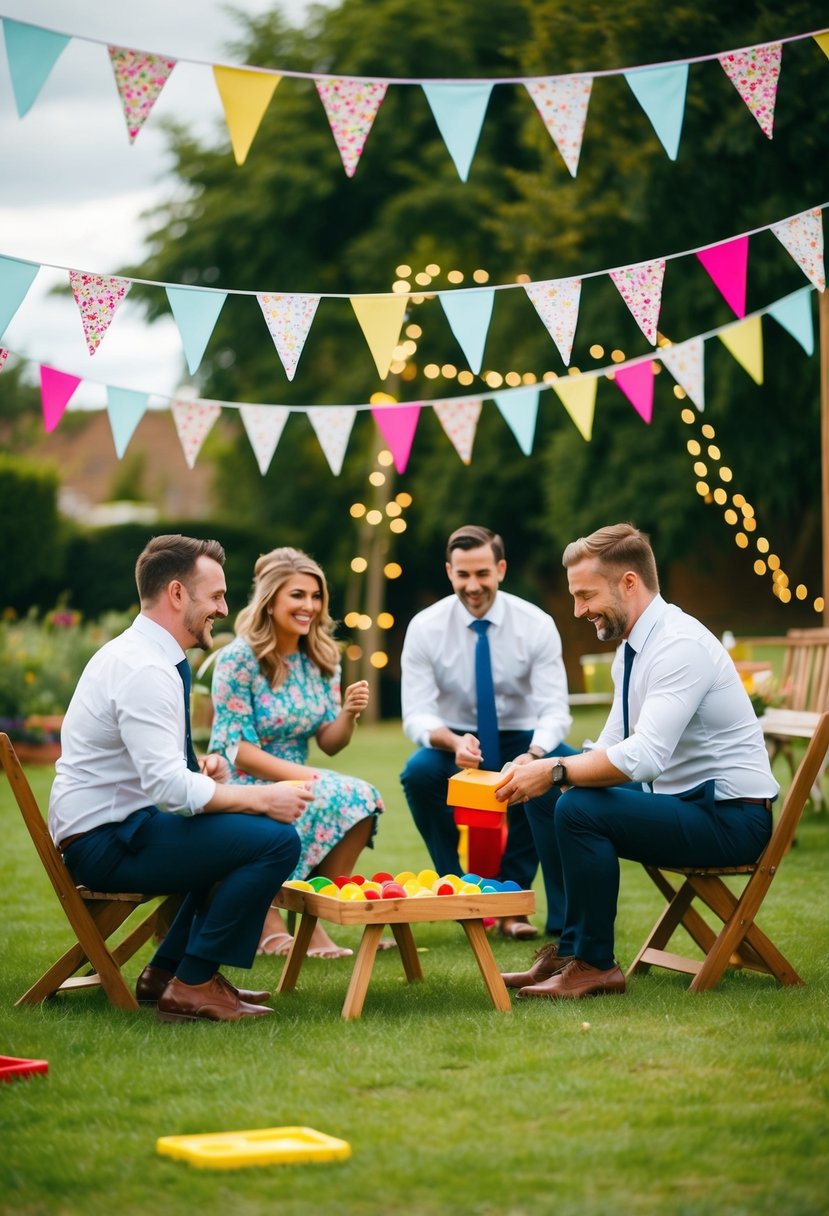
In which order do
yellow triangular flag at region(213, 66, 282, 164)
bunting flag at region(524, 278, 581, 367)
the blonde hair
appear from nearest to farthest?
yellow triangular flag at region(213, 66, 282, 164), the blonde hair, bunting flag at region(524, 278, 581, 367)

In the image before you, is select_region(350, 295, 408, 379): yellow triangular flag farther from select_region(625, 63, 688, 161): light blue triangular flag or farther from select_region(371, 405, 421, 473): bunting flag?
select_region(625, 63, 688, 161): light blue triangular flag

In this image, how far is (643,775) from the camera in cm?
398

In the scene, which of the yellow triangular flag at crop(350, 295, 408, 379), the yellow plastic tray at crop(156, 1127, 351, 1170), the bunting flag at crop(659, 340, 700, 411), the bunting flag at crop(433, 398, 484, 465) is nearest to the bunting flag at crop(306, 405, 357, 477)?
the bunting flag at crop(433, 398, 484, 465)

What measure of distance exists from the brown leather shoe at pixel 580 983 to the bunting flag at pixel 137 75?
295cm

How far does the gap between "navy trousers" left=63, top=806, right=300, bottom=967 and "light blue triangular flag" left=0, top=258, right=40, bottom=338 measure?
6.60ft

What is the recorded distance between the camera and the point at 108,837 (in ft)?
12.8

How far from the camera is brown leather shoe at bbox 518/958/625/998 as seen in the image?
13.5 ft

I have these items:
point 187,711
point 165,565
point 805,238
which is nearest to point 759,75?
point 805,238

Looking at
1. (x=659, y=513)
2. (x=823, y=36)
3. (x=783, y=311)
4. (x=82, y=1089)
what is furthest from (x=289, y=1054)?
(x=659, y=513)

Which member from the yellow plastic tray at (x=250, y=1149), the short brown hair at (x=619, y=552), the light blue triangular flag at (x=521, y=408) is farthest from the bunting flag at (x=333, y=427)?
the yellow plastic tray at (x=250, y=1149)

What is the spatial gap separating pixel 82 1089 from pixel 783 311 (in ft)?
16.1

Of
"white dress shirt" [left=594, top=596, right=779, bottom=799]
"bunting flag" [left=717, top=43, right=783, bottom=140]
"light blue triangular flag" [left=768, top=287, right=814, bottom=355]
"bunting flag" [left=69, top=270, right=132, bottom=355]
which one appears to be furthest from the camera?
"light blue triangular flag" [left=768, top=287, right=814, bottom=355]

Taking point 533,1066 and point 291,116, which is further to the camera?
point 291,116

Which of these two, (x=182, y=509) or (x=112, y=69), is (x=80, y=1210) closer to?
(x=112, y=69)
